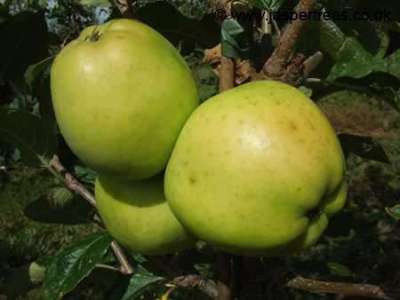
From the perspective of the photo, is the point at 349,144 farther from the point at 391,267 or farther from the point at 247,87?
the point at 391,267

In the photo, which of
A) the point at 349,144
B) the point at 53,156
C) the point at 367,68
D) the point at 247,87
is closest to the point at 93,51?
the point at 247,87

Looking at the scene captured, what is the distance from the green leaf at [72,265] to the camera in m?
0.88

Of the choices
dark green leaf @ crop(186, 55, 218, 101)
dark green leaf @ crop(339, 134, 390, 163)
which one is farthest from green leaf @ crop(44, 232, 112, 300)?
dark green leaf @ crop(339, 134, 390, 163)

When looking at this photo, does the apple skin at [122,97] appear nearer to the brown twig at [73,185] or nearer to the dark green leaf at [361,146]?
the brown twig at [73,185]

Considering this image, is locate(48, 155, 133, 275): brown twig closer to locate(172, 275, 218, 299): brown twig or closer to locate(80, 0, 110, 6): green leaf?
locate(172, 275, 218, 299): brown twig

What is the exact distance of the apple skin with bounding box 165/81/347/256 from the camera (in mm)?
714

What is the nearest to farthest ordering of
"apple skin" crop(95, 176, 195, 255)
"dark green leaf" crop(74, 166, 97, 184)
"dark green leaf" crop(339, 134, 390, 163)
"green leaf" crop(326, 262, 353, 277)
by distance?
"apple skin" crop(95, 176, 195, 255) < "dark green leaf" crop(74, 166, 97, 184) < "dark green leaf" crop(339, 134, 390, 163) < "green leaf" crop(326, 262, 353, 277)

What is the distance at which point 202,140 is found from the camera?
0.74 metres

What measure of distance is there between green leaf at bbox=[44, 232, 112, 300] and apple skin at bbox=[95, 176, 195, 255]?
60 millimetres

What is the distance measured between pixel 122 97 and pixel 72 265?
0.30 m

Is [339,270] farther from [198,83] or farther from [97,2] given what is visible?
[97,2]

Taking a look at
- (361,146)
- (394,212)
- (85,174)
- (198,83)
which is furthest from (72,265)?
(361,146)

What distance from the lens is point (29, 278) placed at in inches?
48.9

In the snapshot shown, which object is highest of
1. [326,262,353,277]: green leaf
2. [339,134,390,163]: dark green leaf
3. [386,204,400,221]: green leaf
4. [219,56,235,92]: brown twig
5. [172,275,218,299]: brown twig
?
[219,56,235,92]: brown twig
